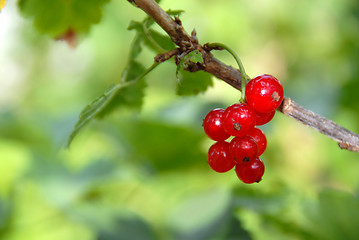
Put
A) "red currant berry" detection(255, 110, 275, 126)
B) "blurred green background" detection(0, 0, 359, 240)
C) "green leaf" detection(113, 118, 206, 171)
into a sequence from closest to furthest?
1. "red currant berry" detection(255, 110, 275, 126)
2. "blurred green background" detection(0, 0, 359, 240)
3. "green leaf" detection(113, 118, 206, 171)

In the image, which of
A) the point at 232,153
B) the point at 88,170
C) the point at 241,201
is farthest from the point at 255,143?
the point at 88,170

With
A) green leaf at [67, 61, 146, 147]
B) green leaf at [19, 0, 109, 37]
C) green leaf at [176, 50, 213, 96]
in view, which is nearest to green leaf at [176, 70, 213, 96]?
green leaf at [176, 50, 213, 96]

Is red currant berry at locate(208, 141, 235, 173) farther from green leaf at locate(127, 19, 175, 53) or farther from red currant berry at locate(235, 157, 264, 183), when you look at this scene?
green leaf at locate(127, 19, 175, 53)

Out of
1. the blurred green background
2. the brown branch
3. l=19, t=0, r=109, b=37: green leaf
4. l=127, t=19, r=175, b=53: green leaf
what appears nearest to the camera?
the brown branch

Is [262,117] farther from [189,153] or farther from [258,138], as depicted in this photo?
[189,153]

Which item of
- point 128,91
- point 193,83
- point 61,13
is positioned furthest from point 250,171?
point 61,13

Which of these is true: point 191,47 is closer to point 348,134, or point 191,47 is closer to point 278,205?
point 348,134
